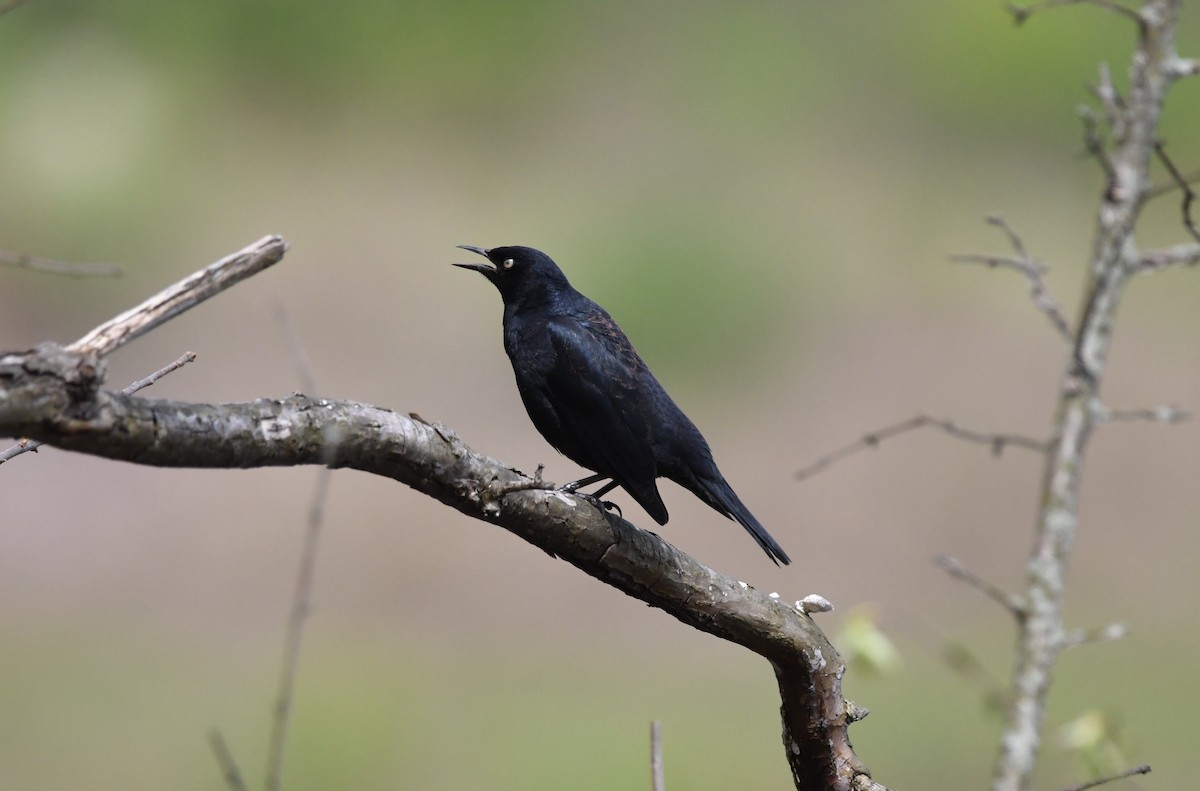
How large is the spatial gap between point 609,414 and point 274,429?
1.66 m

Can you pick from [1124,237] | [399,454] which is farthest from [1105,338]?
[399,454]

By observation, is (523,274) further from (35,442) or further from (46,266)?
(35,442)

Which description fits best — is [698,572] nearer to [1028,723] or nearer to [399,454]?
[399,454]

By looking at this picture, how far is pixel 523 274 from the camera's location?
4344 millimetres

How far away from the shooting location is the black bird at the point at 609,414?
11.9 feet

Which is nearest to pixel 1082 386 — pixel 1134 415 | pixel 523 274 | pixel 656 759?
pixel 1134 415

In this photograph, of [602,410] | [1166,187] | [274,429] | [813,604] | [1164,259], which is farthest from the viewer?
[1164,259]

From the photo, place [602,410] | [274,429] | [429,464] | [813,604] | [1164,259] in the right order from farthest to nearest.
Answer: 1. [1164,259]
2. [602,410]
3. [813,604]
4. [429,464]
5. [274,429]

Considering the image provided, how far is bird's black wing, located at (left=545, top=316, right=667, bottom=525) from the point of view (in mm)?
3629

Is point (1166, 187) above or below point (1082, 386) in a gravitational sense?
above

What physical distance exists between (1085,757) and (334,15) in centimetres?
1093

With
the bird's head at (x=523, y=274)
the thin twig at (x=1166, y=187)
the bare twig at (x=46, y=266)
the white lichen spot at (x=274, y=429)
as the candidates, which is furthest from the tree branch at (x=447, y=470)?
the thin twig at (x=1166, y=187)

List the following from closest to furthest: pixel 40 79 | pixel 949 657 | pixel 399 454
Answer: pixel 399 454 < pixel 949 657 < pixel 40 79

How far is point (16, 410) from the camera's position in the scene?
69.6 inches
